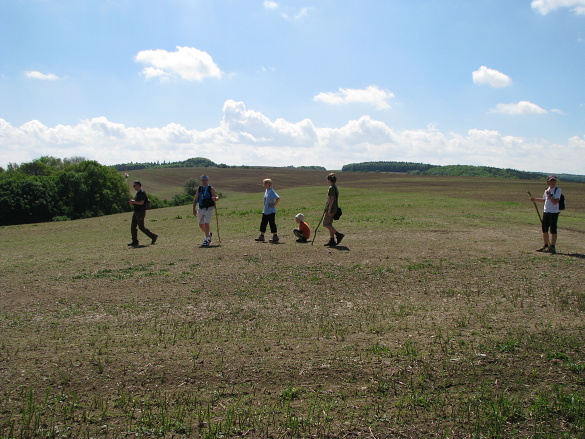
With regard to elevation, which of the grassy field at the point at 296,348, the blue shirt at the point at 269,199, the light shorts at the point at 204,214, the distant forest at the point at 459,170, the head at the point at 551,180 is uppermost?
the distant forest at the point at 459,170

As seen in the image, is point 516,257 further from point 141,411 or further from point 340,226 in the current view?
point 141,411

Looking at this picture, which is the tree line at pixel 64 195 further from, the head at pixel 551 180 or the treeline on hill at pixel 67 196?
the head at pixel 551 180

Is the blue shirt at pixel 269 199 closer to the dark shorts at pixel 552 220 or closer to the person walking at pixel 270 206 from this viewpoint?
Result: the person walking at pixel 270 206

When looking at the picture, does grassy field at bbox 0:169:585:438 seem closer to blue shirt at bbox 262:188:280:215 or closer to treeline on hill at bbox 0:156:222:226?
blue shirt at bbox 262:188:280:215

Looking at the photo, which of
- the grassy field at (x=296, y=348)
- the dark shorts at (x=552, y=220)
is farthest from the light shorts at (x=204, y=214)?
the dark shorts at (x=552, y=220)

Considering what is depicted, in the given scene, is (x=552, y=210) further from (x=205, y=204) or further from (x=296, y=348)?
(x=205, y=204)

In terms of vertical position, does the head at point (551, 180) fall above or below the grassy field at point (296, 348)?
above

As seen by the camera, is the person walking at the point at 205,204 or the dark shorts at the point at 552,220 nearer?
the dark shorts at the point at 552,220

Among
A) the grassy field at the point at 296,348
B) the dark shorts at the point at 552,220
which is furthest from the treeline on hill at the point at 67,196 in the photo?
the dark shorts at the point at 552,220

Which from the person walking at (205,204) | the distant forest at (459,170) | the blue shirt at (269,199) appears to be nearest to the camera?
the person walking at (205,204)

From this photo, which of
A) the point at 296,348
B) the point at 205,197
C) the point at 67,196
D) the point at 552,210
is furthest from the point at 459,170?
the point at 296,348

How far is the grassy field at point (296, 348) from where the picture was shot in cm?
417

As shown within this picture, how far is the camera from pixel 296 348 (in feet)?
19.0

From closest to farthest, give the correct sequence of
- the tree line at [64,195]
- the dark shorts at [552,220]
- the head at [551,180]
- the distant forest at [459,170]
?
the head at [551,180] → the dark shorts at [552,220] → the tree line at [64,195] → the distant forest at [459,170]
